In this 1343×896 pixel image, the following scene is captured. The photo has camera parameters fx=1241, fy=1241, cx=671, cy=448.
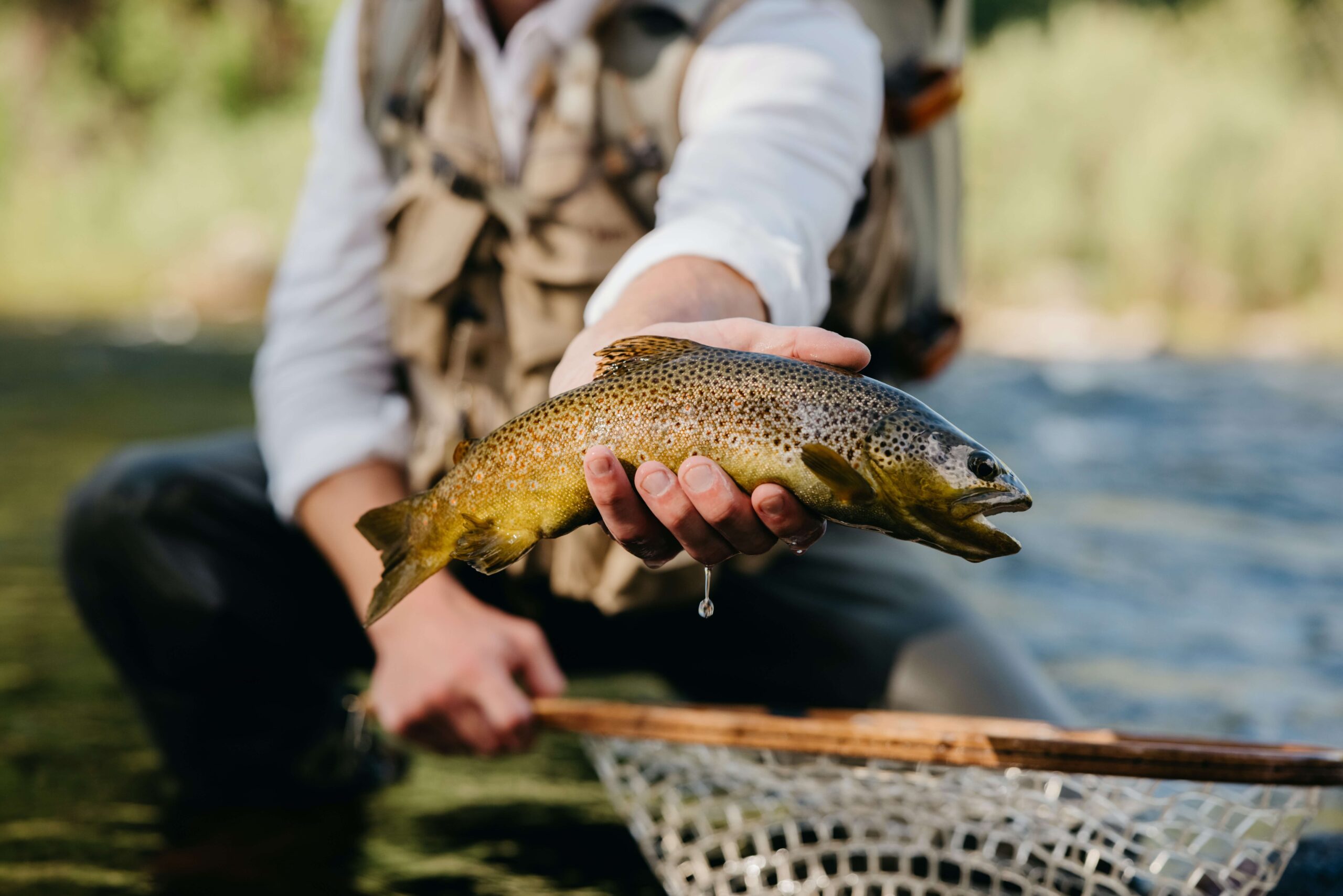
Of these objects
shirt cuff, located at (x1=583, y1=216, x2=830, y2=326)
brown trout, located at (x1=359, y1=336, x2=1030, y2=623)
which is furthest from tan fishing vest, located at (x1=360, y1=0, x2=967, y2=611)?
brown trout, located at (x1=359, y1=336, x2=1030, y2=623)

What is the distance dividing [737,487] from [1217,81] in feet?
46.0

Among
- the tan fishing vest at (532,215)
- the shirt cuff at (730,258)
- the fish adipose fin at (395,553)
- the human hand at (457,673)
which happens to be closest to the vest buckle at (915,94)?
the tan fishing vest at (532,215)

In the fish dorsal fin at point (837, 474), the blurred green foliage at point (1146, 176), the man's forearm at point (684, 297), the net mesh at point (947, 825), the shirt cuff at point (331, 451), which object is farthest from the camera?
the blurred green foliage at point (1146, 176)

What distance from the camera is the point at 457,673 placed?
6.24ft

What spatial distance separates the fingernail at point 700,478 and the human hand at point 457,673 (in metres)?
0.98

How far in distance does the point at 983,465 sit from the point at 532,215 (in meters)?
1.11

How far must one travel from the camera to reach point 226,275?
1285 centimetres

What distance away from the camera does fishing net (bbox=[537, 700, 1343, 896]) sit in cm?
147

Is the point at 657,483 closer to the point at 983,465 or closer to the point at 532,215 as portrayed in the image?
the point at 983,465

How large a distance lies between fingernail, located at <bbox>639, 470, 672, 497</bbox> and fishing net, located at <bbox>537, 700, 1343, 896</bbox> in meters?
0.67

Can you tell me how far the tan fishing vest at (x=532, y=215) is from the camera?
1.91 meters

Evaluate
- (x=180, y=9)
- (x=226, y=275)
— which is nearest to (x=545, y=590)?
(x=226, y=275)

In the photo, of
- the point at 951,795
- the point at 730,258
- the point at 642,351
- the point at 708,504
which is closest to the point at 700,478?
the point at 708,504

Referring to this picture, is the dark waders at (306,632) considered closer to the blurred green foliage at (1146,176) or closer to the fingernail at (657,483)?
the fingernail at (657,483)
